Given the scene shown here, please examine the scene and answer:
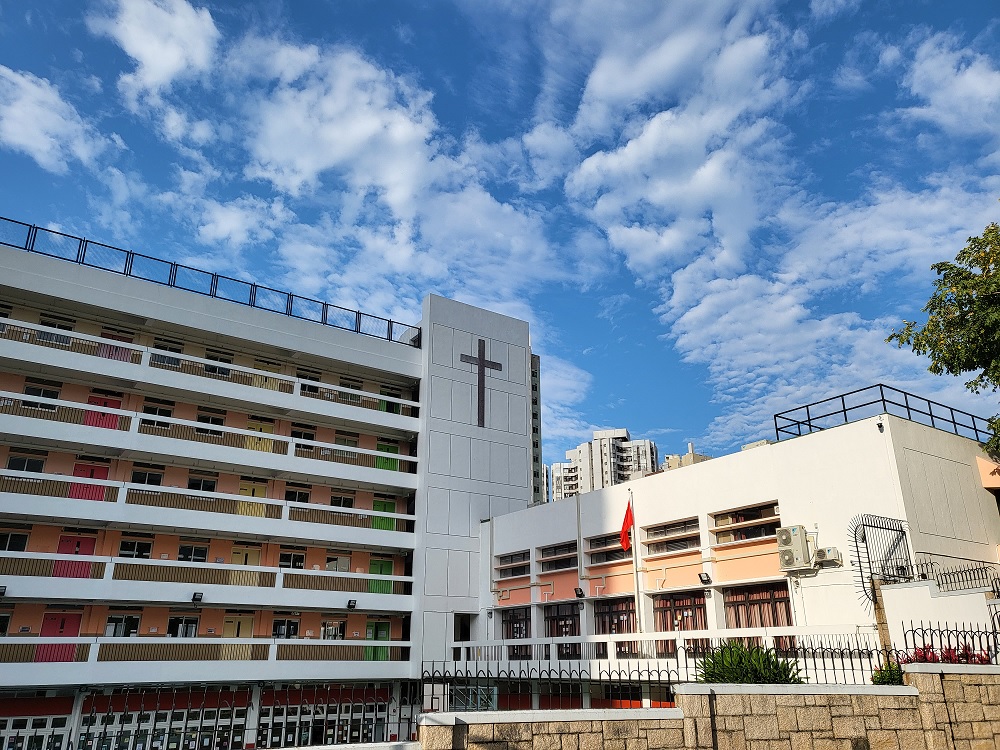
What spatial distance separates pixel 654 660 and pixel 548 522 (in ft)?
29.5

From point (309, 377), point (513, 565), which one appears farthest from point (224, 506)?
point (513, 565)

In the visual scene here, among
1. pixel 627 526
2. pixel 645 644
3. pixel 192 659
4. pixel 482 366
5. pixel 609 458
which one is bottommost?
pixel 192 659

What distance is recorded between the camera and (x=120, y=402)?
107 feet

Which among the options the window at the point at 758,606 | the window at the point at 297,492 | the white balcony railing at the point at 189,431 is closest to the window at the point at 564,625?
the window at the point at 758,606

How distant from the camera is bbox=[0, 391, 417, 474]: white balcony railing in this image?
29.3 m

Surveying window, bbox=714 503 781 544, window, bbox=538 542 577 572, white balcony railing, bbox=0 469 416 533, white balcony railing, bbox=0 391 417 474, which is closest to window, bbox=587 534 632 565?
window, bbox=538 542 577 572

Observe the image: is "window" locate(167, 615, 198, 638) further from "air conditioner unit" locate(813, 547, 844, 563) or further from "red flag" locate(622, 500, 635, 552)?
"air conditioner unit" locate(813, 547, 844, 563)

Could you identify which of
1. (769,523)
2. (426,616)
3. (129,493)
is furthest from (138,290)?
(769,523)

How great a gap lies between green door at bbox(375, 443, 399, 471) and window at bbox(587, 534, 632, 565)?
11.4 metres

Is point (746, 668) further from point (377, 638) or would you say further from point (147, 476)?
point (147, 476)

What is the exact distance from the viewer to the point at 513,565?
113ft

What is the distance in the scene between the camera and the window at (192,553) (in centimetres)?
3212

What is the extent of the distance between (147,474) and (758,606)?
972 inches

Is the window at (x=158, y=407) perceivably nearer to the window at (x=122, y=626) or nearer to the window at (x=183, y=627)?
the window at (x=122, y=626)
